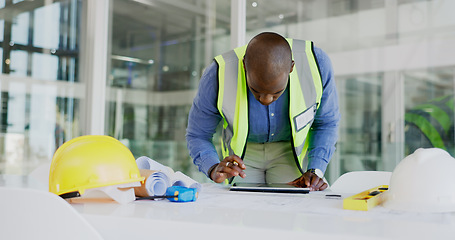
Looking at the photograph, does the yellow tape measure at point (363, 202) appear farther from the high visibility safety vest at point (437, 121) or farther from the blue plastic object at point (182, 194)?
the high visibility safety vest at point (437, 121)

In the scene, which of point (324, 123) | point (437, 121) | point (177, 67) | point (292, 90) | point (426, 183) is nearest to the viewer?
point (426, 183)

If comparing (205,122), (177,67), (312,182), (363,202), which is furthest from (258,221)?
(177,67)

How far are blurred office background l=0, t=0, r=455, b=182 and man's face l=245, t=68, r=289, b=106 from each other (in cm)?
Result: 209

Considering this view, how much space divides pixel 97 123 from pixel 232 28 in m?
1.82

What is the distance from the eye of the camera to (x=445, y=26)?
303 cm

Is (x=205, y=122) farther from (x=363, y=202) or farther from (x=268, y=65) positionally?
(x=363, y=202)

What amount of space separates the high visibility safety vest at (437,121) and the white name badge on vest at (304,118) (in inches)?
70.2

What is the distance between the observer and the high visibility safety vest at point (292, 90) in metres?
1.64

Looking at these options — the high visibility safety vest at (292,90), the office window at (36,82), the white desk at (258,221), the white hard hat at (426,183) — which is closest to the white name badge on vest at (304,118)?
the high visibility safety vest at (292,90)

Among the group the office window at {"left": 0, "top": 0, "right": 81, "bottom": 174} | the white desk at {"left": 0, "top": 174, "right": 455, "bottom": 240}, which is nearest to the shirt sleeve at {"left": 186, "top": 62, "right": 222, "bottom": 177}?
the white desk at {"left": 0, "top": 174, "right": 455, "bottom": 240}

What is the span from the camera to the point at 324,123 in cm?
180

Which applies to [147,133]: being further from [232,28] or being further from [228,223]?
[228,223]

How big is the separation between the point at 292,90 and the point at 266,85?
0.80 ft

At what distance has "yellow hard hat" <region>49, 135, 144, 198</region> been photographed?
107 cm
